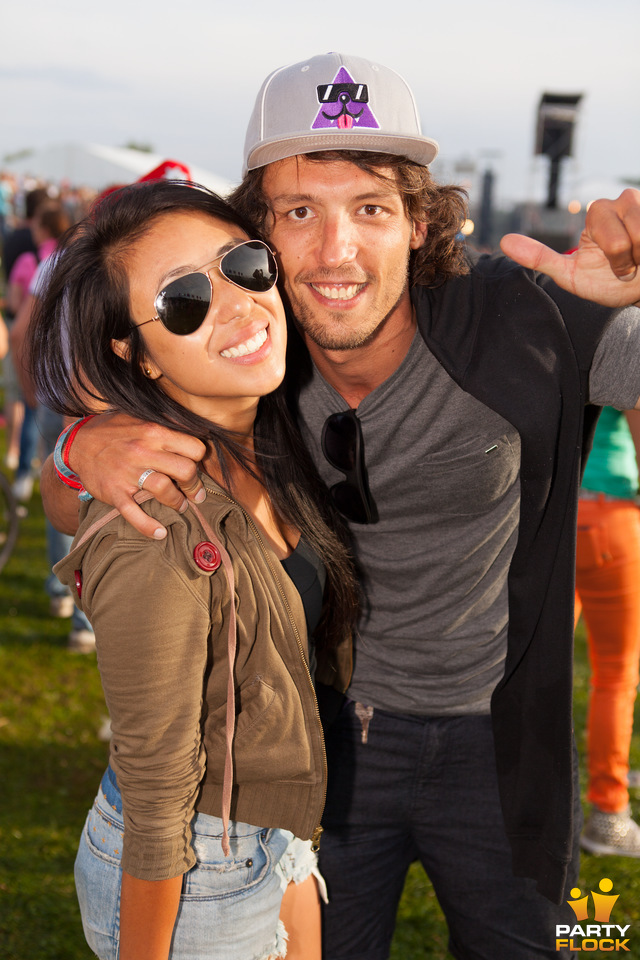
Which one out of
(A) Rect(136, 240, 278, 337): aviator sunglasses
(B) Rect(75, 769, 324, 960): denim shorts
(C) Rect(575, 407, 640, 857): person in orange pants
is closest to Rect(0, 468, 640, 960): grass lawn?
(C) Rect(575, 407, 640, 857): person in orange pants

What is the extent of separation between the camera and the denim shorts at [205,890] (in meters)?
1.86

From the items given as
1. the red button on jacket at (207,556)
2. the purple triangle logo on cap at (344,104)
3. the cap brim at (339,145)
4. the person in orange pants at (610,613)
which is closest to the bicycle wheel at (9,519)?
the person in orange pants at (610,613)

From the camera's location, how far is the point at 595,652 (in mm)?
4156

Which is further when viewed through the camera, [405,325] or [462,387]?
[405,325]

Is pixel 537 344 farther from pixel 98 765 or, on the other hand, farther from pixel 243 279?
pixel 98 765

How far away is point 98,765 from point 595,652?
2.79 m

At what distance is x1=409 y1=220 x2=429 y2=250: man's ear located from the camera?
258 centimetres

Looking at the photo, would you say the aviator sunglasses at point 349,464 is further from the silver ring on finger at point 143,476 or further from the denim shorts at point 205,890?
the denim shorts at point 205,890

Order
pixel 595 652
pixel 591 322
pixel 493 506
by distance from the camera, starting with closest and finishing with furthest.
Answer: pixel 591 322, pixel 493 506, pixel 595 652

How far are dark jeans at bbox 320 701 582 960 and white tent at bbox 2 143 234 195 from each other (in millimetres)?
18621

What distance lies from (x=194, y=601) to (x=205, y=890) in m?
0.70

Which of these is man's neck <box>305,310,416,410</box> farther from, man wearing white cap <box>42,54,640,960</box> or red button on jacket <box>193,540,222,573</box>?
red button on jacket <box>193,540,222,573</box>

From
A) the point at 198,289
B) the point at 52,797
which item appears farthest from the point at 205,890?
the point at 52,797

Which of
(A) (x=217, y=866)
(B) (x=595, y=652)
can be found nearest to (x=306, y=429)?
(A) (x=217, y=866)
